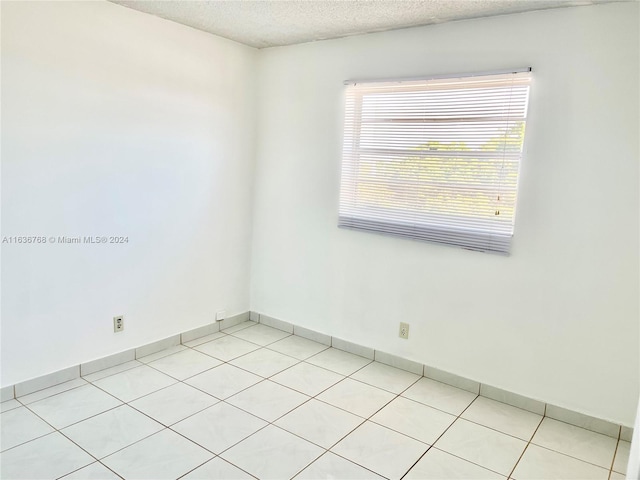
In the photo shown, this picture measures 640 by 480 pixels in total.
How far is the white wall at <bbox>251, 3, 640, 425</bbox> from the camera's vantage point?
2430mm

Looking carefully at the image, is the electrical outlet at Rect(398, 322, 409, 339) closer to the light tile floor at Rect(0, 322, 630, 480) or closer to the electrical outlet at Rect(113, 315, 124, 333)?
the light tile floor at Rect(0, 322, 630, 480)

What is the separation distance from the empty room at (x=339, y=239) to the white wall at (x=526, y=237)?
0.01 m

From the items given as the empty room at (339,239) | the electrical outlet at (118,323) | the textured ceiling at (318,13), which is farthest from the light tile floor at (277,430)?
the textured ceiling at (318,13)

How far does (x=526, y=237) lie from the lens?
8.82 ft

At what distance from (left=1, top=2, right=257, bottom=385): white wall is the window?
1052 millimetres

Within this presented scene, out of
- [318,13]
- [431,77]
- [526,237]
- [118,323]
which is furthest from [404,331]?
[318,13]

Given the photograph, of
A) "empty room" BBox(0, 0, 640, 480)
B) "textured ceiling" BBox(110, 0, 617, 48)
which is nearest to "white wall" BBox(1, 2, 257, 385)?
"empty room" BBox(0, 0, 640, 480)

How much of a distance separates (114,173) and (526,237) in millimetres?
2596

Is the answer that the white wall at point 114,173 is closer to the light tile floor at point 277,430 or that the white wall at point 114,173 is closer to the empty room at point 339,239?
the empty room at point 339,239

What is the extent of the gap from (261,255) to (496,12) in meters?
2.53

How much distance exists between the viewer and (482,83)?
9.08 feet

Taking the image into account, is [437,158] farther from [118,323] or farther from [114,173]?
Answer: [118,323]

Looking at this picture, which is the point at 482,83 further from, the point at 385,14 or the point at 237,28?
the point at 237,28

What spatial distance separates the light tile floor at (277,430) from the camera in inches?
83.4
